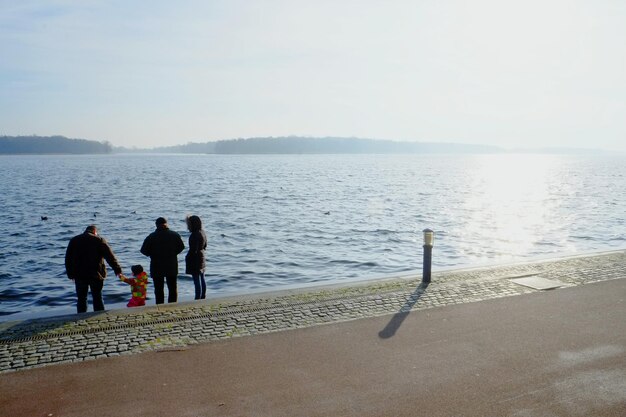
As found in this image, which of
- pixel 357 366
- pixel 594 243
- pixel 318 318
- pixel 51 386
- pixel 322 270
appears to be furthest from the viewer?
pixel 594 243

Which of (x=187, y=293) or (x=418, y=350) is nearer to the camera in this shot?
(x=418, y=350)

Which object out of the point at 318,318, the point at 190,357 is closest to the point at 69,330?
the point at 190,357

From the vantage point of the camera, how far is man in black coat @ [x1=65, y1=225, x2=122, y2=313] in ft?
33.4

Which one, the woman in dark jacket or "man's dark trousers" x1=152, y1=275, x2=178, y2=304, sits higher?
the woman in dark jacket

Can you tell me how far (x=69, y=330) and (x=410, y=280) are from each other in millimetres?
6629

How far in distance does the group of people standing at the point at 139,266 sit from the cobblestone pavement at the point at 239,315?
966mm

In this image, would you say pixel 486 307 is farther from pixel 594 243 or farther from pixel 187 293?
pixel 594 243

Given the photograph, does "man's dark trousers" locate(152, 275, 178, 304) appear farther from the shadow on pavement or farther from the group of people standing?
the shadow on pavement

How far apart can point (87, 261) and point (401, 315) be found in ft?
18.4

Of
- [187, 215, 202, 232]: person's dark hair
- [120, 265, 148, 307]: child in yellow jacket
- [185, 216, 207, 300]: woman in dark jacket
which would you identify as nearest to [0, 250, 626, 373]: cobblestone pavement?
[120, 265, 148, 307]: child in yellow jacket

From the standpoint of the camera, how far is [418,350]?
788cm

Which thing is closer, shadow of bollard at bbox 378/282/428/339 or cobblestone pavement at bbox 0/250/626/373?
cobblestone pavement at bbox 0/250/626/373

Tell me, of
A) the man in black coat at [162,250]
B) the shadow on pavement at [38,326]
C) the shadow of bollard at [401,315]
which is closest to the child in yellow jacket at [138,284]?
the man in black coat at [162,250]

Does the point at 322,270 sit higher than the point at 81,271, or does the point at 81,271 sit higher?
the point at 81,271
